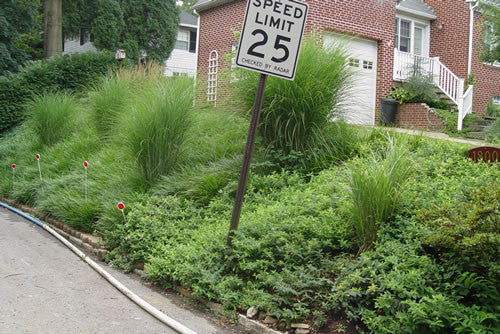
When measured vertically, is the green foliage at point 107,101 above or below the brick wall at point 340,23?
below

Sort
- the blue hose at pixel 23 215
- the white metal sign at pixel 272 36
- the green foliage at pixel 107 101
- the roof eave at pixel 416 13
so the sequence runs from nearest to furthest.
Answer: the white metal sign at pixel 272 36, the blue hose at pixel 23 215, the green foliage at pixel 107 101, the roof eave at pixel 416 13

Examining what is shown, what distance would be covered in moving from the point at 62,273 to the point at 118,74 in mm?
7695

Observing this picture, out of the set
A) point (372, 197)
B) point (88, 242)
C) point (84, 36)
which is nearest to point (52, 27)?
point (84, 36)

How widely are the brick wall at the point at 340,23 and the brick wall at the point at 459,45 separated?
174 inches

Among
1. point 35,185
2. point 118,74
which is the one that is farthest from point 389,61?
point 35,185

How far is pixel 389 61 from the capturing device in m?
16.4

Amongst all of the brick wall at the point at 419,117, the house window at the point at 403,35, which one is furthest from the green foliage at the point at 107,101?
the house window at the point at 403,35

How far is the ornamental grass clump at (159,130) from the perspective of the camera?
8.48 metres

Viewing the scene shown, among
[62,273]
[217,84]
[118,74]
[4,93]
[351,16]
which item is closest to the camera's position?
[62,273]

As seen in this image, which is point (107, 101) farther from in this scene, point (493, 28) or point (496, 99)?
point (496, 99)

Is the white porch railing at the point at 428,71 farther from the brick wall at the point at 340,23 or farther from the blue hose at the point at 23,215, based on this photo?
the blue hose at the point at 23,215

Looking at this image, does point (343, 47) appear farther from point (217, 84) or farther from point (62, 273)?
point (62, 273)

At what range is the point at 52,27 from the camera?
24469 millimetres

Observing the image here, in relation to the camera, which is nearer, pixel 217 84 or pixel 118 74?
pixel 217 84
